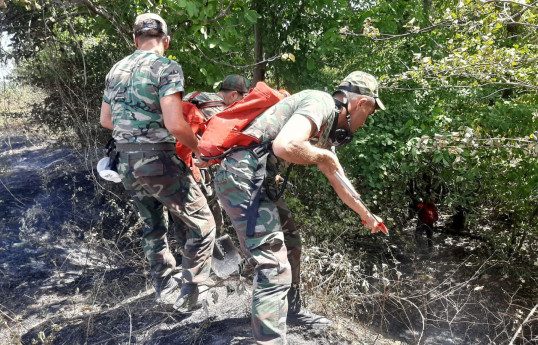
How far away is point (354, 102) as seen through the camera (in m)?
2.33

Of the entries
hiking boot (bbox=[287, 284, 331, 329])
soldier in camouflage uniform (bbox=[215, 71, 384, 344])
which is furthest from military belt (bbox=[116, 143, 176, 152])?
hiking boot (bbox=[287, 284, 331, 329])

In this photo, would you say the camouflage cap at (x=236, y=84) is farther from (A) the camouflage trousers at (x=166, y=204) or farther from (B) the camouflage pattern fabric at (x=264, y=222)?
(B) the camouflage pattern fabric at (x=264, y=222)

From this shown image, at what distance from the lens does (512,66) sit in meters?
3.43

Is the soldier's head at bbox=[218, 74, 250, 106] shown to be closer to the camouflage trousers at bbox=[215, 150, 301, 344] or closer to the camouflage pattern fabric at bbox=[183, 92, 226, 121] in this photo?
the camouflage pattern fabric at bbox=[183, 92, 226, 121]

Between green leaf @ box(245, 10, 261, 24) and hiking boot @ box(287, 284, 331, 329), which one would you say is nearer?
hiking boot @ box(287, 284, 331, 329)

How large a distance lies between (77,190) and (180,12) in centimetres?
294

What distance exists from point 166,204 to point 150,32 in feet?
3.80

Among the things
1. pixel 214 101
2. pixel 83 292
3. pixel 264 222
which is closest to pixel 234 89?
pixel 214 101

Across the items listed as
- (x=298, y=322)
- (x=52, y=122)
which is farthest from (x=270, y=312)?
(x=52, y=122)

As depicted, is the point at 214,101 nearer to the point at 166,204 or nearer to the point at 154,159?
the point at 154,159

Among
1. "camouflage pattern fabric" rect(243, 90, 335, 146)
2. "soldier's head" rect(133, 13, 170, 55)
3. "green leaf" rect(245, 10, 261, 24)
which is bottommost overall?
"camouflage pattern fabric" rect(243, 90, 335, 146)

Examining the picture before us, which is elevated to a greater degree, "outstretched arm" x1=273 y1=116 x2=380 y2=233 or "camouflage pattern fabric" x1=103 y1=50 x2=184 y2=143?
"camouflage pattern fabric" x1=103 y1=50 x2=184 y2=143

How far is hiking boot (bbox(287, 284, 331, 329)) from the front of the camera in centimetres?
287

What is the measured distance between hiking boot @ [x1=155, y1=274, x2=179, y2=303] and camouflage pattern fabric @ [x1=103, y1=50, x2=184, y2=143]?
3.70ft
